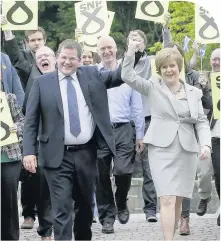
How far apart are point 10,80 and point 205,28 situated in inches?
125

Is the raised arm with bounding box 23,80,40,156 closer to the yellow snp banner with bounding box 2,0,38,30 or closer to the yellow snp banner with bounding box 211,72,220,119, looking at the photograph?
the yellow snp banner with bounding box 2,0,38,30

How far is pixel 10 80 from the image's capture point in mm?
10680

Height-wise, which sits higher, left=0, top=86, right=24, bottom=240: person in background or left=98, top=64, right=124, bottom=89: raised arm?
left=98, top=64, right=124, bottom=89: raised arm

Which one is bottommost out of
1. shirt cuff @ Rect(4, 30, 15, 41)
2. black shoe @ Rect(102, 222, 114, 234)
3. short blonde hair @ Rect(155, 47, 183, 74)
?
black shoe @ Rect(102, 222, 114, 234)

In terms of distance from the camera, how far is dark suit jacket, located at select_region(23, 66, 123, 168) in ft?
32.6

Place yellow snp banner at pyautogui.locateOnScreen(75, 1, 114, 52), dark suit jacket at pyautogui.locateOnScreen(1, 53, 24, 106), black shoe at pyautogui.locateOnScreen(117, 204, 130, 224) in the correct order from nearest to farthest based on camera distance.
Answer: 1. dark suit jacket at pyautogui.locateOnScreen(1, 53, 24, 106)
2. black shoe at pyautogui.locateOnScreen(117, 204, 130, 224)
3. yellow snp banner at pyautogui.locateOnScreen(75, 1, 114, 52)

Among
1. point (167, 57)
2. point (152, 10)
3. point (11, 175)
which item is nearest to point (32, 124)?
point (11, 175)

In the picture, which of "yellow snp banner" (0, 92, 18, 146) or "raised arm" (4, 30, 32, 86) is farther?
"raised arm" (4, 30, 32, 86)

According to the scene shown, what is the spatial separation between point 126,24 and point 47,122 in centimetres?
3210

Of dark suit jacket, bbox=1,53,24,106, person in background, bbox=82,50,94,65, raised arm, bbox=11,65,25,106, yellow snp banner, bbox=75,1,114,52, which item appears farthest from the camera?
person in background, bbox=82,50,94,65

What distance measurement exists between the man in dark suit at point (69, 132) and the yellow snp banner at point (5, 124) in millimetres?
138

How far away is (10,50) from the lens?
11.9 meters

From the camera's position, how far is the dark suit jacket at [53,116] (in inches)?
391

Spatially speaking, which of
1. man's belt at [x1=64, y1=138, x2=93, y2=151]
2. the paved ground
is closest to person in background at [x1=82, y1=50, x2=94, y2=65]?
the paved ground
